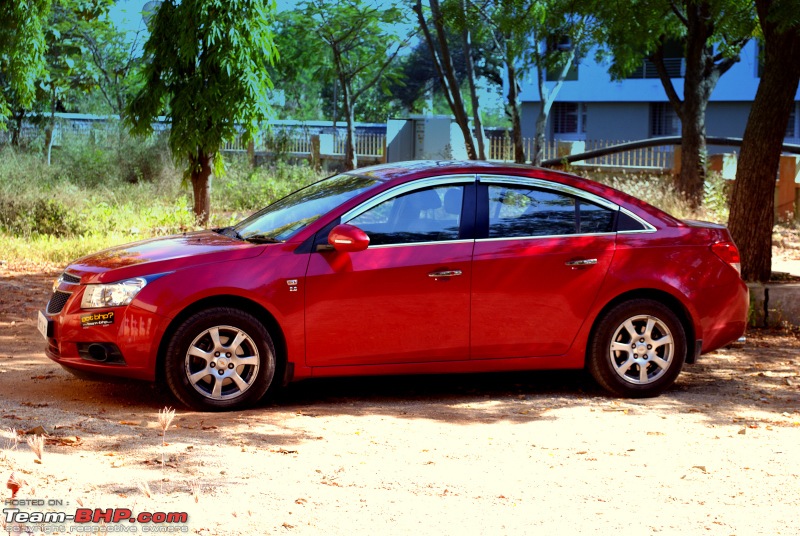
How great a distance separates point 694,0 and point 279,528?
11033 mm

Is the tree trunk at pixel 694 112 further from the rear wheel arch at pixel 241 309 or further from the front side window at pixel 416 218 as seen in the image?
the rear wheel arch at pixel 241 309

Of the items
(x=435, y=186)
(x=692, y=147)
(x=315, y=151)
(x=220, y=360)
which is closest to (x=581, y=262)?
(x=435, y=186)

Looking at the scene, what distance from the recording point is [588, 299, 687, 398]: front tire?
7.38m

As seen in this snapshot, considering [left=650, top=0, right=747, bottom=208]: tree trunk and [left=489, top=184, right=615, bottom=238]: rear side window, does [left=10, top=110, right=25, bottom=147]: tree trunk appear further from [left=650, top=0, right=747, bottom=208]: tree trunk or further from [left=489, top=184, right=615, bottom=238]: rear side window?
[left=489, top=184, right=615, bottom=238]: rear side window

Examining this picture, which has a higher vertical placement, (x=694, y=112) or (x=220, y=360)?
(x=694, y=112)

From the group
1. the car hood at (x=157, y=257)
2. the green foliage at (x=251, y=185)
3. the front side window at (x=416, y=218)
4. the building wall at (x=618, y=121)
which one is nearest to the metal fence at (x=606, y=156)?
the green foliage at (x=251, y=185)

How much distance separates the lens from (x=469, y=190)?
7.30 m

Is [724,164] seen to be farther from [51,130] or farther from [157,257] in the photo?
[157,257]

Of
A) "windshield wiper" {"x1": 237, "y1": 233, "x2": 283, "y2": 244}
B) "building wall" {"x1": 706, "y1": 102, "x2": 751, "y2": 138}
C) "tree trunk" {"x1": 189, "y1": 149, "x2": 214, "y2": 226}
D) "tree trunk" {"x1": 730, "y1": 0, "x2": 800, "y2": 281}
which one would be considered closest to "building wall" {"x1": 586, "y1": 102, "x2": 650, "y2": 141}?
"building wall" {"x1": 706, "y1": 102, "x2": 751, "y2": 138}

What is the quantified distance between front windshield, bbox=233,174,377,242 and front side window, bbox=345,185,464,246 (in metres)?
0.24

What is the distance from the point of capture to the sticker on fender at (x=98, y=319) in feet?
21.8

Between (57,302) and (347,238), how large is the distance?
1.94 metres

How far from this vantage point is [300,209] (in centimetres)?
745

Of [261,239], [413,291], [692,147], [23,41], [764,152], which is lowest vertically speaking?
[413,291]
